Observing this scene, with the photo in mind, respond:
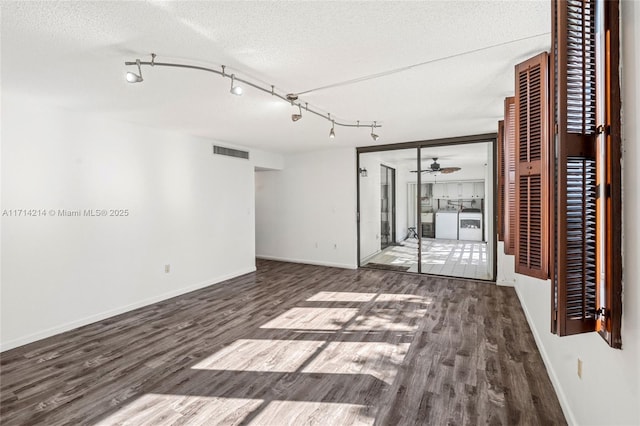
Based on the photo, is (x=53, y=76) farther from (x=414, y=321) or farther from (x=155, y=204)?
(x=414, y=321)

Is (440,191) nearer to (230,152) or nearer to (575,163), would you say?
(230,152)

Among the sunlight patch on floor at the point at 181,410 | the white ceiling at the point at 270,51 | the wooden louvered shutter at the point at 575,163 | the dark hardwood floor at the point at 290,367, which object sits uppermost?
the white ceiling at the point at 270,51

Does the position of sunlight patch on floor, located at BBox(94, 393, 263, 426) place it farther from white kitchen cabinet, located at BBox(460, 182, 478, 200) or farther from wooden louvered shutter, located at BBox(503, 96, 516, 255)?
white kitchen cabinet, located at BBox(460, 182, 478, 200)

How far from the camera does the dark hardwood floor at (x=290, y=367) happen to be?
2062 millimetres

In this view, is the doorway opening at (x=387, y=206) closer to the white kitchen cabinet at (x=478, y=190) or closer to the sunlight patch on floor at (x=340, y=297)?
the white kitchen cabinet at (x=478, y=190)

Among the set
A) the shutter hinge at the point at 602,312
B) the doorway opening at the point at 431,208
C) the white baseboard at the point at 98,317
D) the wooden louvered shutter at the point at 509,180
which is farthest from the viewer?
the doorway opening at the point at 431,208

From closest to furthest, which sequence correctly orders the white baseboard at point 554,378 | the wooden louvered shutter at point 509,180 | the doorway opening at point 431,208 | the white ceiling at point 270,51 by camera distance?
the white ceiling at point 270,51
the white baseboard at point 554,378
the wooden louvered shutter at point 509,180
the doorway opening at point 431,208

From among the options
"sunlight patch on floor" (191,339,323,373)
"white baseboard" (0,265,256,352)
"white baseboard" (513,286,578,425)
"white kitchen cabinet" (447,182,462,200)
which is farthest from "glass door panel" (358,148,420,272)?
"sunlight patch on floor" (191,339,323,373)

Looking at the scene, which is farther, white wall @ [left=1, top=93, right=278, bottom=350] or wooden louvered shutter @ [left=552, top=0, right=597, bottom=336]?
white wall @ [left=1, top=93, right=278, bottom=350]

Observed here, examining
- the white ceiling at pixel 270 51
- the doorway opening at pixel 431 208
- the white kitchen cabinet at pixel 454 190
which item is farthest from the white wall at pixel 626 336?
the white kitchen cabinet at pixel 454 190

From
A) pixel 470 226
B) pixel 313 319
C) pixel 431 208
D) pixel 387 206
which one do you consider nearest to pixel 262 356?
pixel 313 319

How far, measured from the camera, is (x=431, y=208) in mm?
10812

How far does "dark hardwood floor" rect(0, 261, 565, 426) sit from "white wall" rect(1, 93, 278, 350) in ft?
1.14

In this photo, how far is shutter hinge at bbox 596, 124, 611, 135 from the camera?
3.86ft
